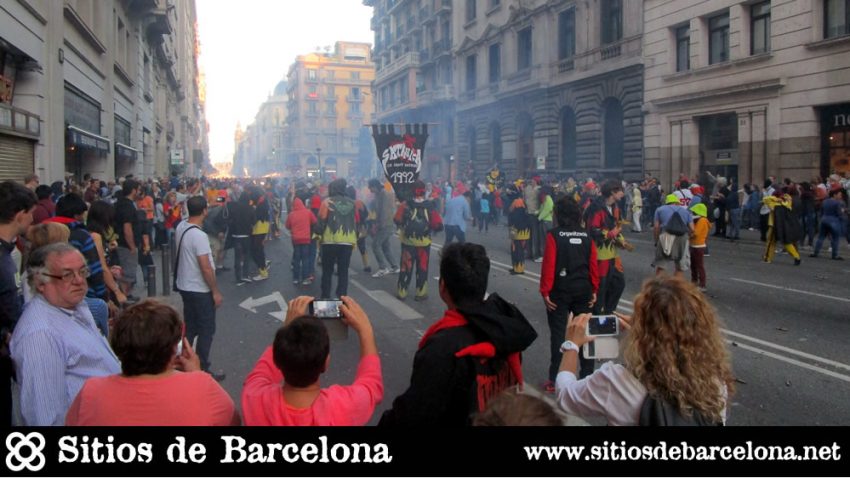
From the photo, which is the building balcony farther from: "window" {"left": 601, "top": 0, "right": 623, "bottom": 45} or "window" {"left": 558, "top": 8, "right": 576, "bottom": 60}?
"window" {"left": 601, "top": 0, "right": 623, "bottom": 45}

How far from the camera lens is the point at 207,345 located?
675cm

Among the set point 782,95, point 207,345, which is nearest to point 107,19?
point 207,345

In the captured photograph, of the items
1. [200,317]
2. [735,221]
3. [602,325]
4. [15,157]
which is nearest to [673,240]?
[200,317]

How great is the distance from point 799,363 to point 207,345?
19.2 feet

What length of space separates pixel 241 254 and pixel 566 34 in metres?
27.8

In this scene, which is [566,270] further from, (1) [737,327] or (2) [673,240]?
(2) [673,240]

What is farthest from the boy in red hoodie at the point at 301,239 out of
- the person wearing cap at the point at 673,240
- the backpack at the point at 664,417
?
the backpack at the point at 664,417

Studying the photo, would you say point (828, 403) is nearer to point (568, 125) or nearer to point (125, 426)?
point (125, 426)

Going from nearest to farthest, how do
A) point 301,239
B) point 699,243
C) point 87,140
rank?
→ 1. point 699,243
2. point 301,239
3. point 87,140

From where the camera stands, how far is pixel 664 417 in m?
2.62


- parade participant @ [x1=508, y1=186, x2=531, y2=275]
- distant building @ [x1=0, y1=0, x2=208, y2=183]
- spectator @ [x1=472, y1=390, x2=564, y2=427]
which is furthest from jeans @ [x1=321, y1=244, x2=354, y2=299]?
spectator @ [x1=472, y1=390, x2=564, y2=427]

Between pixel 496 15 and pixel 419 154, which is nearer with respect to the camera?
pixel 419 154

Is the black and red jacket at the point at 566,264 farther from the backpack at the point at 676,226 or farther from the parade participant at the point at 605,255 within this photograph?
the backpack at the point at 676,226

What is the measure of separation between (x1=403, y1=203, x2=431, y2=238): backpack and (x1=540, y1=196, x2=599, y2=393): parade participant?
478 centimetres
